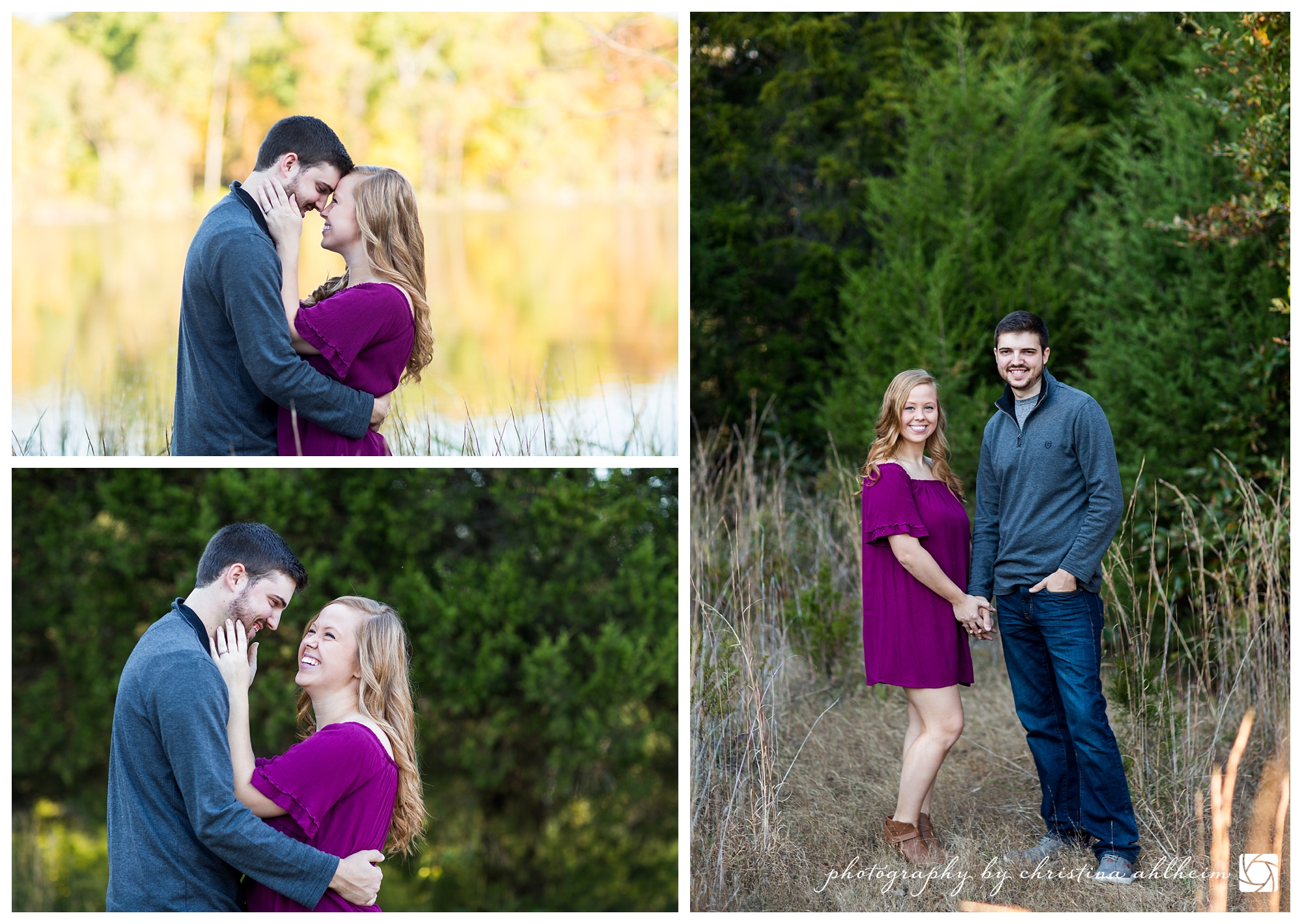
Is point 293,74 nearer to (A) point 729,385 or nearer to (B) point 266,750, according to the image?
(A) point 729,385

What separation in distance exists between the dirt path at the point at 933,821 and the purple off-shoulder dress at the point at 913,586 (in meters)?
0.65

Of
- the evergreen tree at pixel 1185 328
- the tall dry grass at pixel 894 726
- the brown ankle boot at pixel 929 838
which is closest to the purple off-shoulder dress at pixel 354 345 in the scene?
the tall dry grass at pixel 894 726

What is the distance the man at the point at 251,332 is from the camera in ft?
7.91

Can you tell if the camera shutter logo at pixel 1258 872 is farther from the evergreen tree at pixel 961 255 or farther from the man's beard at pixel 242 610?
the evergreen tree at pixel 961 255

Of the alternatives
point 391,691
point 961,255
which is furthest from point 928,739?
point 961,255

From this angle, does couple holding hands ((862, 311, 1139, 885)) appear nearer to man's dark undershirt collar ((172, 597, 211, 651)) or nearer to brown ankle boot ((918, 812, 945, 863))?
brown ankle boot ((918, 812, 945, 863))

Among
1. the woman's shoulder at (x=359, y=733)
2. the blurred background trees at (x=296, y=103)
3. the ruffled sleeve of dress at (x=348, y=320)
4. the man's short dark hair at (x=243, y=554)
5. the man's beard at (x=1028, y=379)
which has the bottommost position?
the woman's shoulder at (x=359, y=733)

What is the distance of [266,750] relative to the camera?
5.79 m

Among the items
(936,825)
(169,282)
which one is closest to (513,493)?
(936,825)

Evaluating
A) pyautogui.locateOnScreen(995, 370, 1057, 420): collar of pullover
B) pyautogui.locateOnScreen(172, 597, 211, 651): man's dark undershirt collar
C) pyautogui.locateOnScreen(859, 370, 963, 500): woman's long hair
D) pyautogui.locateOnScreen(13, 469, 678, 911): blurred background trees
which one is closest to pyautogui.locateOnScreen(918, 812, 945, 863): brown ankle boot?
pyautogui.locateOnScreen(859, 370, 963, 500): woman's long hair

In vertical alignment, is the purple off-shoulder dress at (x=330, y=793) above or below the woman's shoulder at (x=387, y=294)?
below

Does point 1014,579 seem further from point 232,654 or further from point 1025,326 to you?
point 232,654

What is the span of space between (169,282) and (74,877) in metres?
5.80

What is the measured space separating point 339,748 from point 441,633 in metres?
3.53
